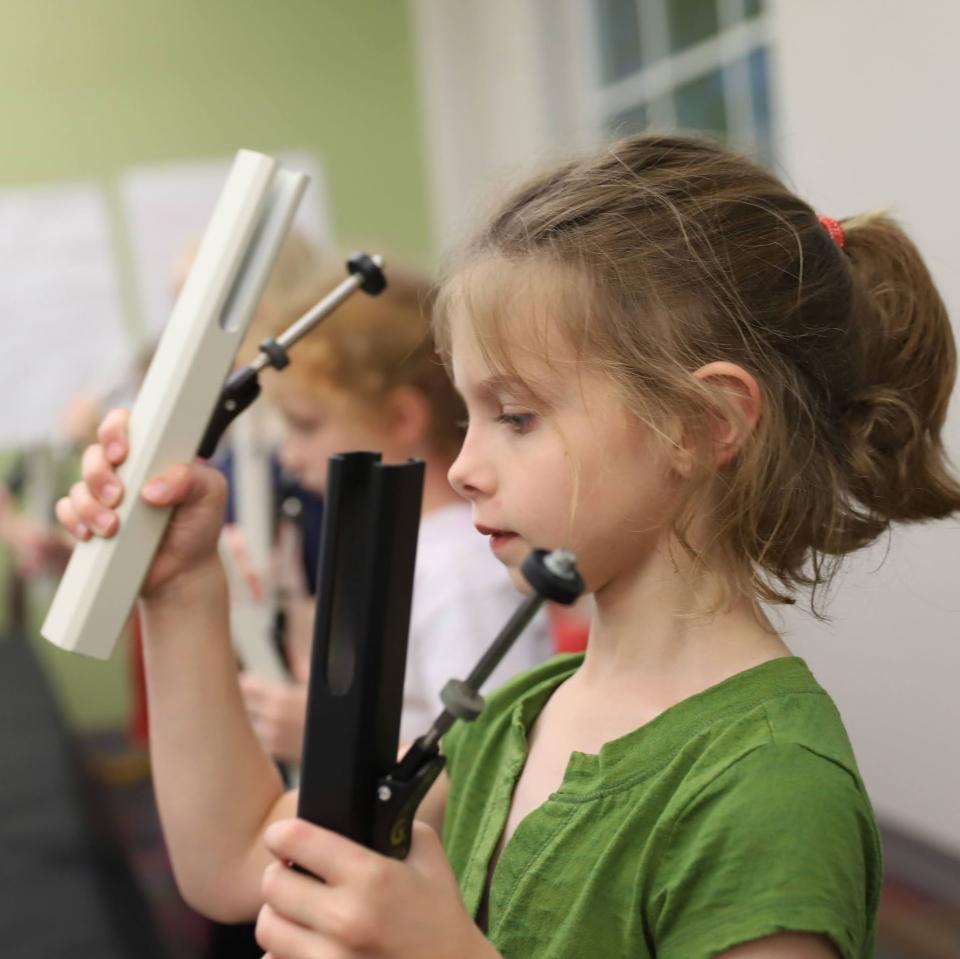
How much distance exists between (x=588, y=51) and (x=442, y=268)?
238 centimetres

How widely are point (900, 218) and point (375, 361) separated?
62 cm

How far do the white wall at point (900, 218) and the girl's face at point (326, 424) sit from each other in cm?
49

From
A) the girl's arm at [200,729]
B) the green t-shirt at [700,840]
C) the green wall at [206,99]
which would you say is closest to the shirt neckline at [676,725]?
the green t-shirt at [700,840]

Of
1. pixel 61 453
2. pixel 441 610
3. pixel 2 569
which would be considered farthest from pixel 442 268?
pixel 2 569

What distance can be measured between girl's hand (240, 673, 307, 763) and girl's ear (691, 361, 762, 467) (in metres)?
0.57

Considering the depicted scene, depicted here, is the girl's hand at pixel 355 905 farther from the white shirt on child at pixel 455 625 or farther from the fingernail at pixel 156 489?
the white shirt on child at pixel 455 625

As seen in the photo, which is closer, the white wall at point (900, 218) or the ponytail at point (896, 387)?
the ponytail at point (896, 387)

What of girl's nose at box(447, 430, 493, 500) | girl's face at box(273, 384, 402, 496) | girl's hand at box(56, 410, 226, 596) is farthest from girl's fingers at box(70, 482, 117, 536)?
girl's face at box(273, 384, 402, 496)

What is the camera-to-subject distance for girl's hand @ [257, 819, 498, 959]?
0.47 m

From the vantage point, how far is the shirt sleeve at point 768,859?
0.50m

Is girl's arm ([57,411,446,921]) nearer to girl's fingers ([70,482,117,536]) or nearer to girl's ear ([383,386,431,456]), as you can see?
girl's fingers ([70,482,117,536])

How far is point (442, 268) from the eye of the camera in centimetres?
73

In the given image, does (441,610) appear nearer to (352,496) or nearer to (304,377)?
(304,377)

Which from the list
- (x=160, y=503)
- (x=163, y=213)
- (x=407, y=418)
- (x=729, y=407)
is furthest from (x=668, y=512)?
(x=163, y=213)
